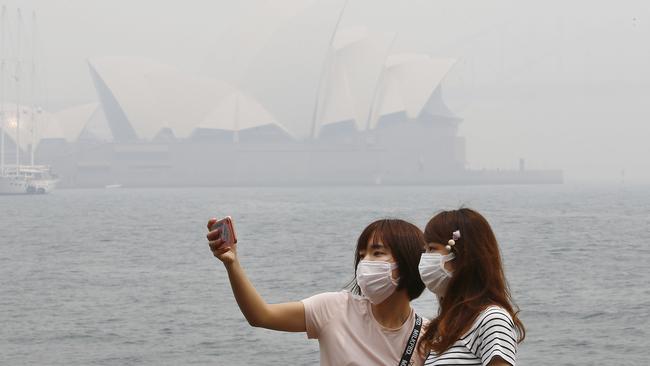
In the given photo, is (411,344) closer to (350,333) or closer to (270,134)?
(350,333)

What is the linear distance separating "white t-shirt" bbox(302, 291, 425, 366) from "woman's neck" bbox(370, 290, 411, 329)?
0.05 feet

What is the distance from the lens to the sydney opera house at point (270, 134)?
67.3 meters

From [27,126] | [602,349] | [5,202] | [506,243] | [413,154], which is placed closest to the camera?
[602,349]

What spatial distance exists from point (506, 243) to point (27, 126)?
60.6 metres

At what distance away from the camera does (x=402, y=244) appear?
76.3 inches

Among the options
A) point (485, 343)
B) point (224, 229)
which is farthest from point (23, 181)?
point (485, 343)

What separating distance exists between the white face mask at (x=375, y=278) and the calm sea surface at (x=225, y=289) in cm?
722

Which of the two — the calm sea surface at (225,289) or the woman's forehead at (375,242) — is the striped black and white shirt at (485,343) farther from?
the calm sea surface at (225,289)

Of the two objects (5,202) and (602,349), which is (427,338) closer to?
(602,349)

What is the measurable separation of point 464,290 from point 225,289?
1550cm

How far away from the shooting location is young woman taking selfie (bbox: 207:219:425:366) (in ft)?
6.17

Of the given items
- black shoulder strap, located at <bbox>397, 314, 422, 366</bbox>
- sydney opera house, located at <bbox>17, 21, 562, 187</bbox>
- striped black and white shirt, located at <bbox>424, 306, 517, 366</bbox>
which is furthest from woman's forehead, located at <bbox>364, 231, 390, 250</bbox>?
sydney opera house, located at <bbox>17, 21, 562, 187</bbox>

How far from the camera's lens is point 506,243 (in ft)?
88.5

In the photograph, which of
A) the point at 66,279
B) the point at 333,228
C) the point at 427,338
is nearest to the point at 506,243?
the point at 333,228
